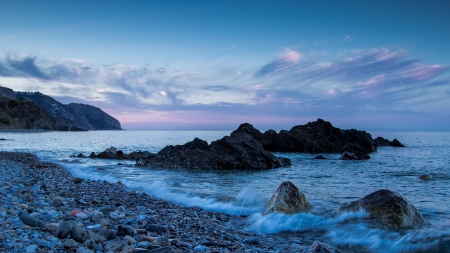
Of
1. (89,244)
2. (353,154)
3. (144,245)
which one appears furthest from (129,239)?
(353,154)

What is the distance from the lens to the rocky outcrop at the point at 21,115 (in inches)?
5251

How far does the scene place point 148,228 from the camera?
6320mm

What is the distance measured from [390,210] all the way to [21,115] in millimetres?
169920

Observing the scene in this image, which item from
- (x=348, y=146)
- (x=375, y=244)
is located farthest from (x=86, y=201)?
(x=348, y=146)

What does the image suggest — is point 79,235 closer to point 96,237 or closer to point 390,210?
point 96,237

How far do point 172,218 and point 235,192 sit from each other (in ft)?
20.2

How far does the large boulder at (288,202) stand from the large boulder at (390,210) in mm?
1582

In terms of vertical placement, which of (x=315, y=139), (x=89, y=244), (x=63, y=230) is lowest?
(x=89, y=244)

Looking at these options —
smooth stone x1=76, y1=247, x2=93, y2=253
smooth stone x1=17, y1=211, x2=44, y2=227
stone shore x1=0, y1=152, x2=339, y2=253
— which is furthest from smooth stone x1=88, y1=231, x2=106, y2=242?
smooth stone x1=17, y1=211, x2=44, y2=227

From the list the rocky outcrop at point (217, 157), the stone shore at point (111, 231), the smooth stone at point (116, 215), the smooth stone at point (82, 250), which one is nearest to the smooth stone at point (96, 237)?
the stone shore at point (111, 231)

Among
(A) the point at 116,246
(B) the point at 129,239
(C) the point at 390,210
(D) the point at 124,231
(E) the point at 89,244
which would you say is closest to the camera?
(E) the point at 89,244

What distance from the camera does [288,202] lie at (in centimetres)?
1005

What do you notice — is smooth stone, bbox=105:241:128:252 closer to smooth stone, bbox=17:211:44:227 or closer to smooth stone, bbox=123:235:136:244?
smooth stone, bbox=123:235:136:244

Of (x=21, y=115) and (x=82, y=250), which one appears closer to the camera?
(x=82, y=250)
